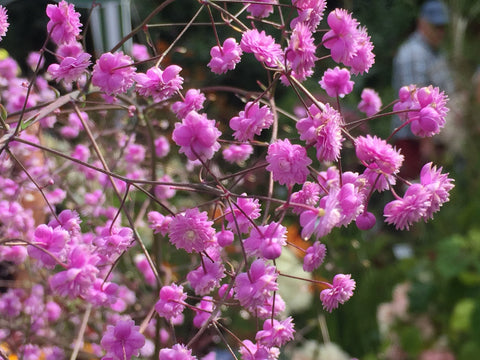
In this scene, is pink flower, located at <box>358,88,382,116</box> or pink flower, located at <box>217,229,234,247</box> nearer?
pink flower, located at <box>217,229,234,247</box>

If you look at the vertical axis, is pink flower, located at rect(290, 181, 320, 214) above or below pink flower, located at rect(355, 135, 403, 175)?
below

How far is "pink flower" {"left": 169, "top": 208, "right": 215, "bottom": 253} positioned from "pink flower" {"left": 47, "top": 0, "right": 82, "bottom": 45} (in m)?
0.24

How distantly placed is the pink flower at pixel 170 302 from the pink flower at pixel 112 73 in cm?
20

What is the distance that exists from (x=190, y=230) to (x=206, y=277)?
0.21 feet

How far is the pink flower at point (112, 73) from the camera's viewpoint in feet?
1.88

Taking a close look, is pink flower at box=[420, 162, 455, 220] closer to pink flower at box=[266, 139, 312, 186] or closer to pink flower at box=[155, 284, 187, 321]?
pink flower at box=[266, 139, 312, 186]

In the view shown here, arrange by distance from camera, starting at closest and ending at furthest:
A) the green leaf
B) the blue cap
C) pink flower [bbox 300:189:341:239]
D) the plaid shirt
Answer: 1. pink flower [bbox 300:189:341:239]
2. the green leaf
3. the plaid shirt
4. the blue cap

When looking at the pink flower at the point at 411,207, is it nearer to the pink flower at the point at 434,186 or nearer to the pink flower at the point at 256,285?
the pink flower at the point at 434,186

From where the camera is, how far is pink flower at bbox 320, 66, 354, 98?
64 centimetres

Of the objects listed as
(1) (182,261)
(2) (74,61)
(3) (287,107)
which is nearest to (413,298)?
(1) (182,261)

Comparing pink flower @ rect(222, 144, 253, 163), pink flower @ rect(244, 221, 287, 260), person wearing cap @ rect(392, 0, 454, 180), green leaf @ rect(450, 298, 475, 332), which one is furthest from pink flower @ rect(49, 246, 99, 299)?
person wearing cap @ rect(392, 0, 454, 180)

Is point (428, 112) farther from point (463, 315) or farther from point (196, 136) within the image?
point (463, 315)

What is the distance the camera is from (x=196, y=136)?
530 mm

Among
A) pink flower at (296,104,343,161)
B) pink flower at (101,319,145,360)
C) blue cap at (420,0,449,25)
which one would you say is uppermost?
pink flower at (296,104,343,161)
